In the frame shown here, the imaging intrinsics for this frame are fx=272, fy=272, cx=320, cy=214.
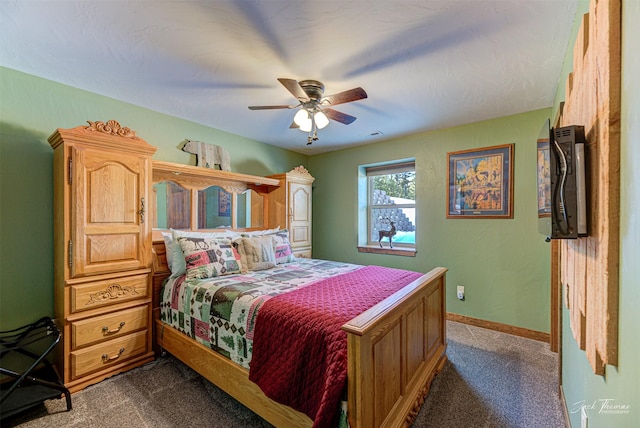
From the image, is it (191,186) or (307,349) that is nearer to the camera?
(307,349)

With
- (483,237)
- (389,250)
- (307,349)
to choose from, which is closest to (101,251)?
(307,349)

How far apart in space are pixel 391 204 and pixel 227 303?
9.57 feet

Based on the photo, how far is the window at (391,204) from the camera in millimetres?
3912

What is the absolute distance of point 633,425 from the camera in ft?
2.14

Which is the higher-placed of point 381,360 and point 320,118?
point 320,118

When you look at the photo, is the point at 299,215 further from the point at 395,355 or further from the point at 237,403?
Answer: the point at 395,355

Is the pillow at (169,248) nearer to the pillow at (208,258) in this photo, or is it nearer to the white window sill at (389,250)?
the pillow at (208,258)

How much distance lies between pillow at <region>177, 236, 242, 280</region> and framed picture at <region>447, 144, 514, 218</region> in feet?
8.56

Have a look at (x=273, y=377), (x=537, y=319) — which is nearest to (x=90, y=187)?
(x=273, y=377)

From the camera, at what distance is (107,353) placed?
2.17m

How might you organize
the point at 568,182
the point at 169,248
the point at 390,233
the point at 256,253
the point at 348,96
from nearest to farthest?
the point at 568,182
the point at 348,96
the point at 169,248
the point at 256,253
the point at 390,233

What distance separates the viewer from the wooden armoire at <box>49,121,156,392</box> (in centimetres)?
203

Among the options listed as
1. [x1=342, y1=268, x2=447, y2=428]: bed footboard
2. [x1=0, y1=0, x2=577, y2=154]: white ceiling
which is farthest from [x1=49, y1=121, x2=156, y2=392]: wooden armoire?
[x1=342, y1=268, x2=447, y2=428]: bed footboard

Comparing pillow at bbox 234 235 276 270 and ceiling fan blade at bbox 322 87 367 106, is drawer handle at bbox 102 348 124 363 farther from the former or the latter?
ceiling fan blade at bbox 322 87 367 106
